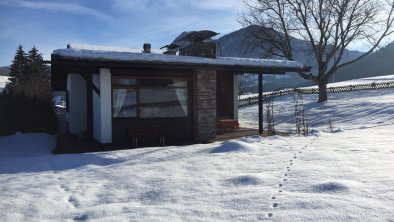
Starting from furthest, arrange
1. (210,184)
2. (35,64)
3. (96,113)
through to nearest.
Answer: (35,64)
(96,113)
(210,184)

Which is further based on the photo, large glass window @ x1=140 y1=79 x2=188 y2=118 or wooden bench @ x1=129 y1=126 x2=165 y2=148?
large glass window @ x1=140 y1=79 x2=188 y2=118

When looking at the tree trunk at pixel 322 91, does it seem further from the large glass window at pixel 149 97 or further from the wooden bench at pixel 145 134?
the wooden bench at pixel 145 134

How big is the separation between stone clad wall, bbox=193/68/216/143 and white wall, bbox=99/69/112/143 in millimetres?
2895

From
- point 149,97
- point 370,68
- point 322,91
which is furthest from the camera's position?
point 370,68

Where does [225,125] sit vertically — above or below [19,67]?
below

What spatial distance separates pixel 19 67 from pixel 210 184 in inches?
1836

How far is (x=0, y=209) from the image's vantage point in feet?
16.5

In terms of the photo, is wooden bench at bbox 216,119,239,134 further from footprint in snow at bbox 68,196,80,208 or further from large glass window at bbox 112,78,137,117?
footprint in snow at bbox 68,196,80,208

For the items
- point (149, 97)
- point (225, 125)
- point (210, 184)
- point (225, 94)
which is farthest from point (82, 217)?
point (225, 94)

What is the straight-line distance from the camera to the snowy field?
178 inches

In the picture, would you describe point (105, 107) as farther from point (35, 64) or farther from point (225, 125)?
point (35, 64)

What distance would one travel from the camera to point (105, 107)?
11.2 meters

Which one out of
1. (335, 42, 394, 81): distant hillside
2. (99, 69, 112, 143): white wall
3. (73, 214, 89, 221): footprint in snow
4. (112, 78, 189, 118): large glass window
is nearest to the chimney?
(112, 78, 189, 118): large glass window

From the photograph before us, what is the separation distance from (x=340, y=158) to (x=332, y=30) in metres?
24.5
